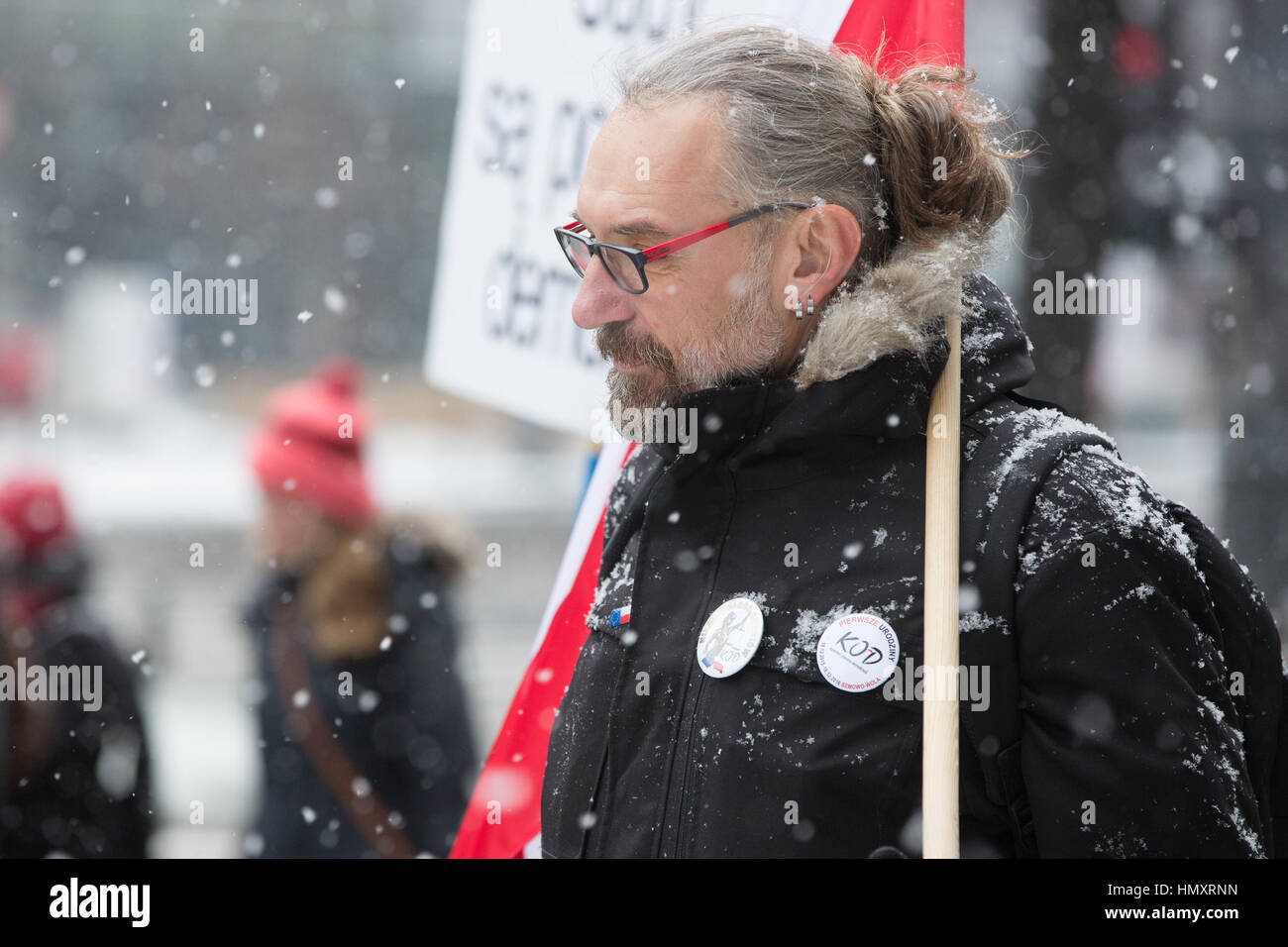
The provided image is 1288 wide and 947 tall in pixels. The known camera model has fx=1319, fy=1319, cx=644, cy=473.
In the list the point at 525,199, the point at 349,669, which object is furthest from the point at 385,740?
the point at 525,199

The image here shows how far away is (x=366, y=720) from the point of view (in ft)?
12.8

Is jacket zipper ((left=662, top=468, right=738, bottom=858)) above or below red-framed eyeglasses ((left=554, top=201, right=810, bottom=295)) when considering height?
below

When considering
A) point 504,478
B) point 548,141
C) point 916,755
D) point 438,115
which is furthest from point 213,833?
point 438,115

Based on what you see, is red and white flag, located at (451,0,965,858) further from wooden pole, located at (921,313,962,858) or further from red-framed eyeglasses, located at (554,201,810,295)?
wooden pole, located at (921,313,962,858)

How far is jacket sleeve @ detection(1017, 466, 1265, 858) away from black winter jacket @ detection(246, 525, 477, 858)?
8.33 feet

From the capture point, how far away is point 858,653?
5.79 feet

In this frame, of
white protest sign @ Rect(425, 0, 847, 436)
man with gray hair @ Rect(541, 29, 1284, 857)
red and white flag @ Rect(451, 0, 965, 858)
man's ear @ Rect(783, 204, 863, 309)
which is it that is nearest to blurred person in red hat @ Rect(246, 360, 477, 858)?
red and white flag @ Rect(451, 0, 965, 858)

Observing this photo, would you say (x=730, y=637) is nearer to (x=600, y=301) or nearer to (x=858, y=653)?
(x=858, y=653)

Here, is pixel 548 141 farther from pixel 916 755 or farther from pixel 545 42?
pixel 916 755

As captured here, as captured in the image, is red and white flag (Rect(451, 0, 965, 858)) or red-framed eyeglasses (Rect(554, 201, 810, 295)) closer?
red-framed eyeglasses (Rect(554, 201, 810, 295))

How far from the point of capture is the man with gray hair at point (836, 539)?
166cm

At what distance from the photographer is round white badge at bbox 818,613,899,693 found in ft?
5.74

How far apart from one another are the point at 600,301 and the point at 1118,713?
961mm
